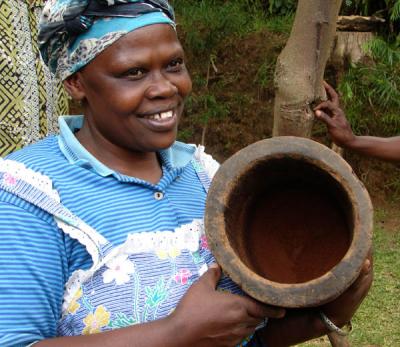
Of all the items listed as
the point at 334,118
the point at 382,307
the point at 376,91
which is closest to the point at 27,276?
the point at 334,118

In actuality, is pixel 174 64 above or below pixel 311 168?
above

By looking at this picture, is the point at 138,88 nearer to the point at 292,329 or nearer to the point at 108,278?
the point at 108,278

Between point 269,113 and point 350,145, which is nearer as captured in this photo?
point 350,145

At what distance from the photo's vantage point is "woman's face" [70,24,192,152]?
1490 mm

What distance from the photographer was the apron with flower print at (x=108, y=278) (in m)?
1.42

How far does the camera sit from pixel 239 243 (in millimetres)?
1606

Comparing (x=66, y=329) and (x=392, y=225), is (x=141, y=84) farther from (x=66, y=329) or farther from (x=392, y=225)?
(x=392, y=225)

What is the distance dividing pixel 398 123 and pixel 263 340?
465 centimetres

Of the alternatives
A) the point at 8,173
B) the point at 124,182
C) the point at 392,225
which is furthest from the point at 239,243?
the point at 392,225

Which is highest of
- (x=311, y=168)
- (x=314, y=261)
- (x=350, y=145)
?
(x=311, y=168)

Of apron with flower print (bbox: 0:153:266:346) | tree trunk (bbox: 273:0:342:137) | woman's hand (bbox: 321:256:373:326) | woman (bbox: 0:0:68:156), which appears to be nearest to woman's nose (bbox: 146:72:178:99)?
apron with flower print (bbox: 0:153:266:346)

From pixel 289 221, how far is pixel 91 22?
0.69 m

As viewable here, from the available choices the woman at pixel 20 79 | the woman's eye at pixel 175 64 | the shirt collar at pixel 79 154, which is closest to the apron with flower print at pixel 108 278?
the shirt collar at pixel 79 154

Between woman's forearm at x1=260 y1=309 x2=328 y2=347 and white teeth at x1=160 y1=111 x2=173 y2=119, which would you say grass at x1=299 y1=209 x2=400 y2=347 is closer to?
woman's forearm at x1=260 y1=309 x2=328 y2=347
